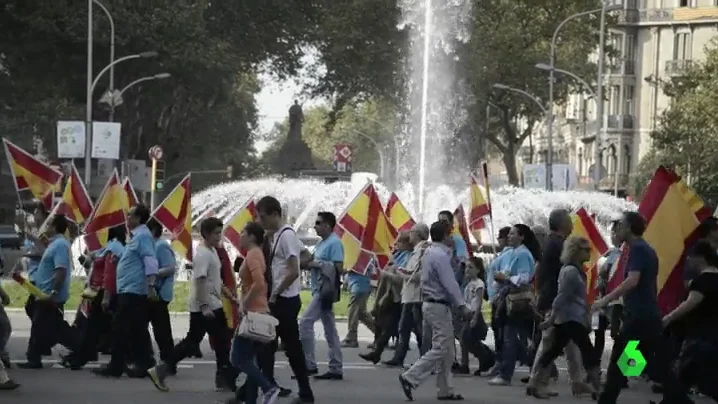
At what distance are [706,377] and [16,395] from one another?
19.9ft

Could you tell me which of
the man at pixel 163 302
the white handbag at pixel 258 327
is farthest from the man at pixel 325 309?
the white handbag at pixel 258 327

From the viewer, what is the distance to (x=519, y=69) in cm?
7219

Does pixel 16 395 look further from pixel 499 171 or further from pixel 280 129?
pixel 280 129

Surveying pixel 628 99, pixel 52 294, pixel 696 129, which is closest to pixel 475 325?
pixel 52 294

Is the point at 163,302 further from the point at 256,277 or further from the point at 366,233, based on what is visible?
the point at 366,233

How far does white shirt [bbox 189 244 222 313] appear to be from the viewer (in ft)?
51.9

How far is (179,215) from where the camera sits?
19.1 meters

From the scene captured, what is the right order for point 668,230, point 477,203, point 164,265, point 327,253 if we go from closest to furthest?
point 668,230, point 164,265, point 327,253, point 477,203

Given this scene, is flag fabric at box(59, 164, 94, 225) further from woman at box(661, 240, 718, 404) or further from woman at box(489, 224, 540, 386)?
woman at box(661, 240, 718, 404)

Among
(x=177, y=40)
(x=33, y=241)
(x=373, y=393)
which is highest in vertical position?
(x=177, y=40)

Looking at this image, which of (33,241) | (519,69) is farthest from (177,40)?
(33,241)

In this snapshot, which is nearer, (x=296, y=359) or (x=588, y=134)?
(x=296, y=359)

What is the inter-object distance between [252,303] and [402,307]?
5631mm

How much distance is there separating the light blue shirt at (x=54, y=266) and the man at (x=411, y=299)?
3394 millimetres
